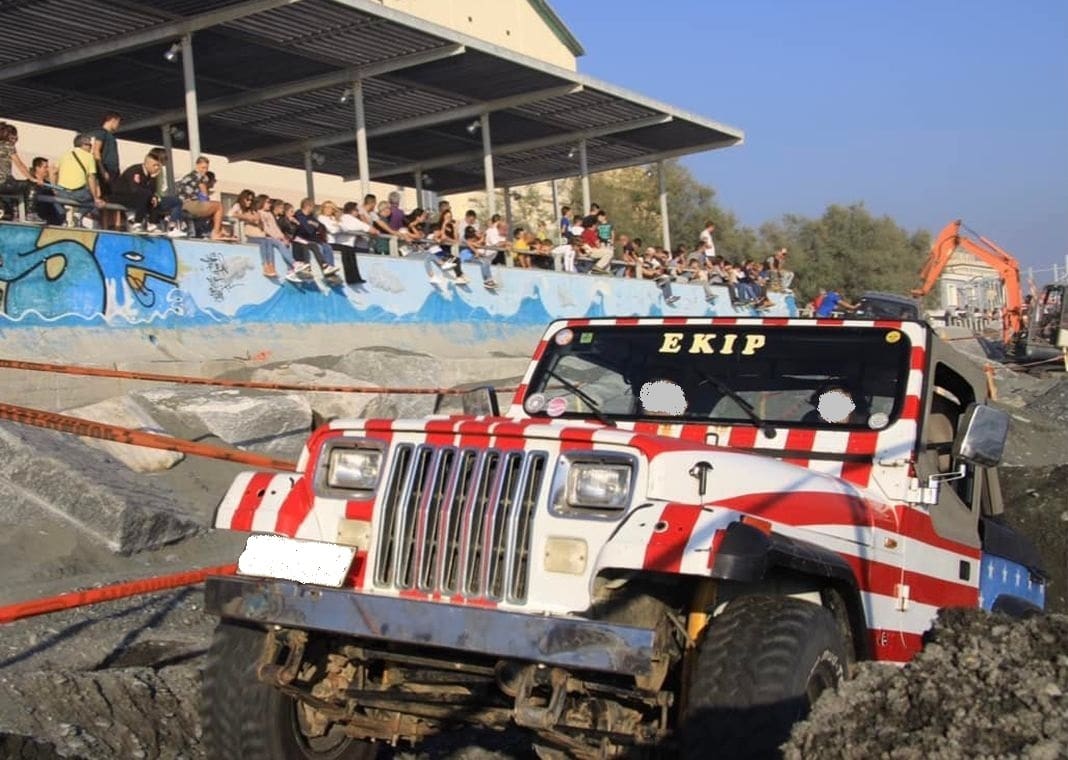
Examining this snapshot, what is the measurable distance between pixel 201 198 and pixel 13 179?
2744 millimetres

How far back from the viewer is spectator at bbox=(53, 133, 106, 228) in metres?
13.5

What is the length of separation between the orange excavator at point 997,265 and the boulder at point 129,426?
26348 mm

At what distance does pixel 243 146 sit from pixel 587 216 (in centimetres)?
762

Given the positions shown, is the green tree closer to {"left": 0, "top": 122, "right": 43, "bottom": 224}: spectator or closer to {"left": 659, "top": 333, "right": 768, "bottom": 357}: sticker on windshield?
{"left": 0, "top": 122, "right": 43, "bottom": 224}: spectator

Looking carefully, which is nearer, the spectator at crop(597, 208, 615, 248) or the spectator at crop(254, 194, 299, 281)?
the spectator at crop(254, 194, 299, 281)

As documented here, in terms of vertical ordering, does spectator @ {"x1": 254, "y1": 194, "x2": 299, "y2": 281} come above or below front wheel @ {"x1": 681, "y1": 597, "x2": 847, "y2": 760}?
above

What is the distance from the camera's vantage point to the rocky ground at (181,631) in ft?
11.2

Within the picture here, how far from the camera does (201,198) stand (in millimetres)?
15359

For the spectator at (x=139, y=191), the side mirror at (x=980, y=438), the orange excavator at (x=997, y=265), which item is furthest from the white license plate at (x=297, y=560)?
the orange excavator at (x=997, y=265)

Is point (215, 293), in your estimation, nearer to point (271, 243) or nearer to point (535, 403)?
point (271, 243)

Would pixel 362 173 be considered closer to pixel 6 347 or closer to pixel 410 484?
pixel 6 347

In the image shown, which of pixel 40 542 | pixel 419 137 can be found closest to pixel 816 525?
pixel 40 542

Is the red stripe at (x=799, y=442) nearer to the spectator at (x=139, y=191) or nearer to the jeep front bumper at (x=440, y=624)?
the jeep front bumper at (x=440, y=624)

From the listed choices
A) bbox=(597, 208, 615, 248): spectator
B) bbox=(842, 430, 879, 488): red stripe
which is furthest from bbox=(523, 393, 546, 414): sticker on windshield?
bbox=(597, 208, 615, 248): spectator
